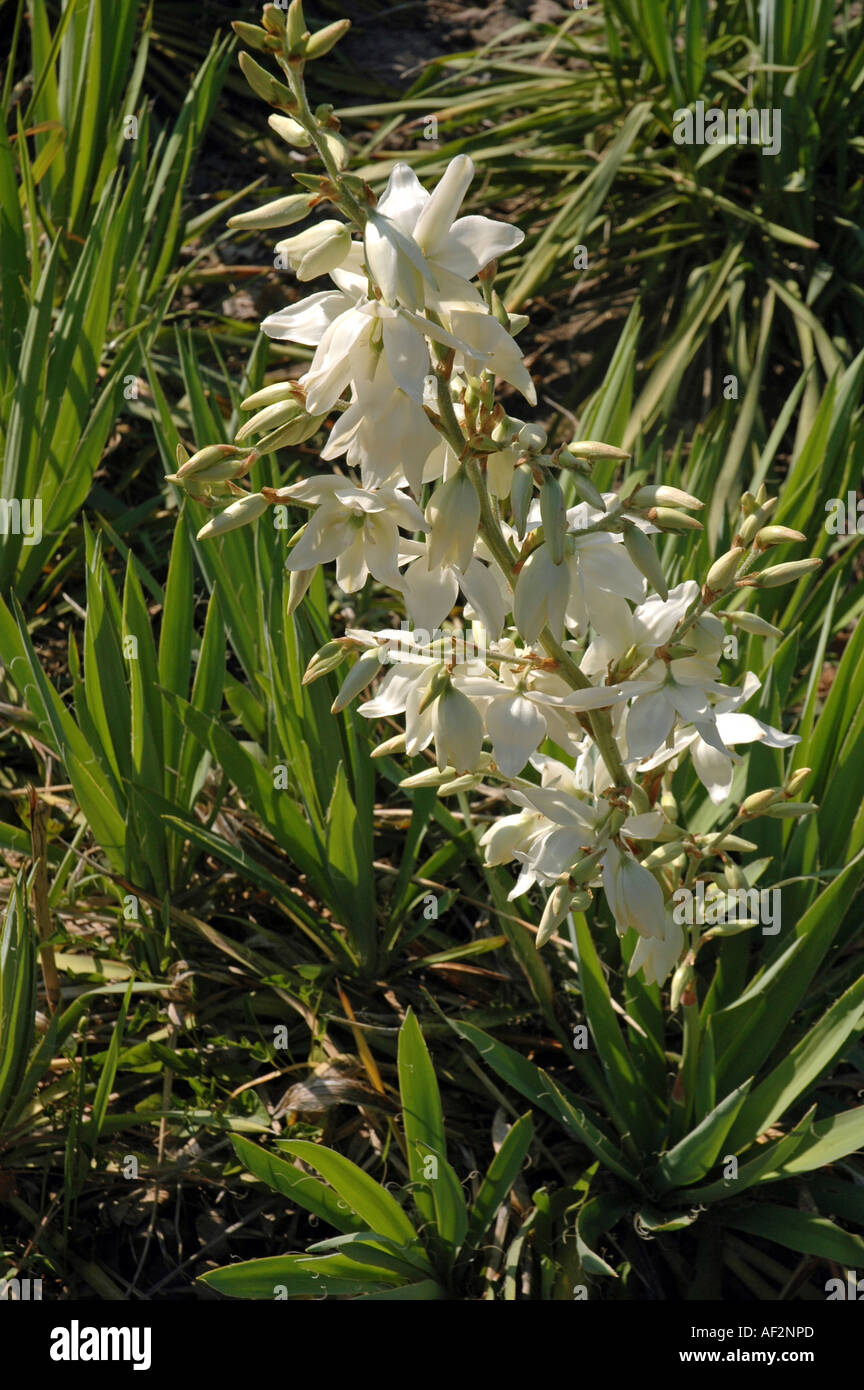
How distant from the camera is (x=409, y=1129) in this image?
45.5 inches

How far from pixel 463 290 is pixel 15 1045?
3.04ft

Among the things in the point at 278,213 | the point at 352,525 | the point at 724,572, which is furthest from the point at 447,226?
the point at 724,572

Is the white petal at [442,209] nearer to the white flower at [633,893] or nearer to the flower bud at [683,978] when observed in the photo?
the white flower at [633,893]

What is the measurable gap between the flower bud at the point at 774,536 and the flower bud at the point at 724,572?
35mm

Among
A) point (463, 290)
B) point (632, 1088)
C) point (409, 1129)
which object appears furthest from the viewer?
→ point (632, 1088)

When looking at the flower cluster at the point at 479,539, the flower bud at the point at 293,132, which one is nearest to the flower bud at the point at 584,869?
the flower cluster at the point at 479,539

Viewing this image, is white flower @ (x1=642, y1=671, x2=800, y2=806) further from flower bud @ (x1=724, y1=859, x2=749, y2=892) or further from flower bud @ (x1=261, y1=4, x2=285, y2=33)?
flower bud @ (x1=261, y1=4, x2=285, y2=33)

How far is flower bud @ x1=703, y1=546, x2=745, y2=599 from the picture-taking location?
88 centimetres

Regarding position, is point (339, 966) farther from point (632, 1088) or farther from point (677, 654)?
point (677, 654)

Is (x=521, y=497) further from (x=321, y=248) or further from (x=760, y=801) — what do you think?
(x=760, y=801)

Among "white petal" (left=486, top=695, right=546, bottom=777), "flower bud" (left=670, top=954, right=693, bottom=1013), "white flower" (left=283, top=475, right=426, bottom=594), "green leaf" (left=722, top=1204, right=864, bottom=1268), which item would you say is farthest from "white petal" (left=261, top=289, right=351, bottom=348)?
"green leaf" (left=722, top=1204, right=864, bottom=1268)

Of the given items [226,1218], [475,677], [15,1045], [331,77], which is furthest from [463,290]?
[331,77]

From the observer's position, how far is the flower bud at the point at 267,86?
0.74 meters

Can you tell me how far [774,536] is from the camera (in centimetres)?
91
